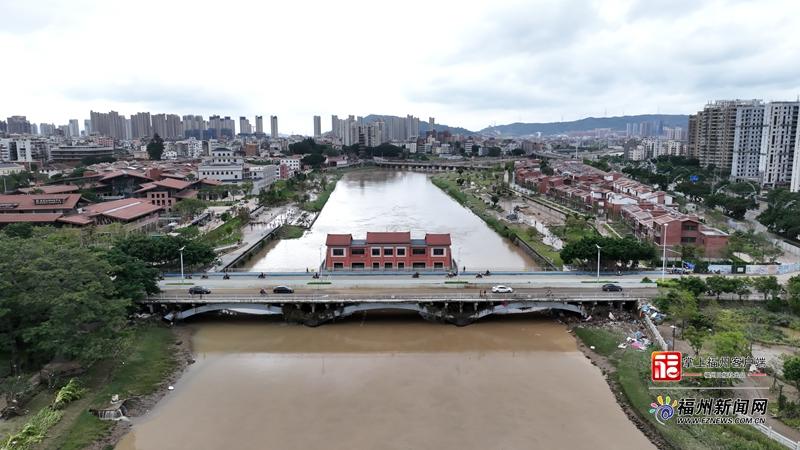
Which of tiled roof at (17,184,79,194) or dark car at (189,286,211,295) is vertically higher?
tiled roof at (17,184,79,194)

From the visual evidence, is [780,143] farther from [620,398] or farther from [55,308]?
[55,308]

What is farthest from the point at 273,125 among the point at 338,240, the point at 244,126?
the point at 338,240

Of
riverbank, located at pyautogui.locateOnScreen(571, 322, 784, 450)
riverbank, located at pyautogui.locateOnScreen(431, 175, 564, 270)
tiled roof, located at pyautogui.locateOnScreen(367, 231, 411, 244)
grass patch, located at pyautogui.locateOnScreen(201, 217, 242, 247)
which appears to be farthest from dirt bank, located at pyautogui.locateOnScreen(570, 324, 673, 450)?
grass patch, located at pyautogui.locateOnScreen(201, 217, 242, 247)

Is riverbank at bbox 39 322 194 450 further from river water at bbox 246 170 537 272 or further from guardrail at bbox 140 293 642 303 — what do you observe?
river water at bbox 246 170 537 272

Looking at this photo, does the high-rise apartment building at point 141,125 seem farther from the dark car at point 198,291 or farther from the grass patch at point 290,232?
the dark car at point 198,291

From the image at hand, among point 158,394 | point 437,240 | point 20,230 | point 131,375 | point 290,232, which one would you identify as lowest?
point 158,394

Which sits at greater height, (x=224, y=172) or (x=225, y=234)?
(x=224, y=172)
